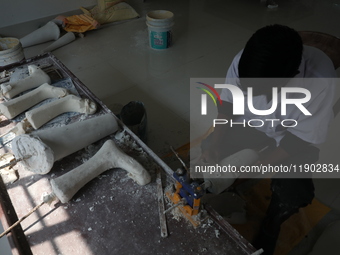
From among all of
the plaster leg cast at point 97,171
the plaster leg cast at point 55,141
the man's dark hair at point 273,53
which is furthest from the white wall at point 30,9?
the man's dark hair at point 273,53

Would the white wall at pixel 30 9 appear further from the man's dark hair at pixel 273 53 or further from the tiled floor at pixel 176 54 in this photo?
the man's dark hair at pixel 273 53

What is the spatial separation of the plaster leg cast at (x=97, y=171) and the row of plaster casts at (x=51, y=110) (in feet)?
A: 1.23

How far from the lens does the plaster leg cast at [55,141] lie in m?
1.32

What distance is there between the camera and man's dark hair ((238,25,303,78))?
1098 millimetres

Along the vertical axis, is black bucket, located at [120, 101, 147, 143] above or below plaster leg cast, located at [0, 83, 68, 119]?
below

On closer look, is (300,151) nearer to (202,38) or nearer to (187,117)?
(187,117)

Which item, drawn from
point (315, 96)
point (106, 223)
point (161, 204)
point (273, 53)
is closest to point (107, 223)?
point (106, 223)

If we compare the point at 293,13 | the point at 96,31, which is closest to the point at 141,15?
the point at 96,31

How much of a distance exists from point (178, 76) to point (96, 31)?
1.60 m

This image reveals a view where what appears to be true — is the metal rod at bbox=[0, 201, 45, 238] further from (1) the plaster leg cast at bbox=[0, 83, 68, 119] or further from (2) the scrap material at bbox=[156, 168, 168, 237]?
(1) the plaster leg cast at bbox=[0, 83, 68, 119]

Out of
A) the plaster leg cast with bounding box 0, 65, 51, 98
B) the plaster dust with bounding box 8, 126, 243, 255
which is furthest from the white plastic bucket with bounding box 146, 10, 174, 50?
the plaster dust with bounding box 8, 126, 243, 255

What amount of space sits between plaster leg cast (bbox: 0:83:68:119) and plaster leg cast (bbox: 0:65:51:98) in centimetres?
9

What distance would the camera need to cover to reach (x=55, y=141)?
138 centimetres

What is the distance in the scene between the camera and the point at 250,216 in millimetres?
→ 1811
